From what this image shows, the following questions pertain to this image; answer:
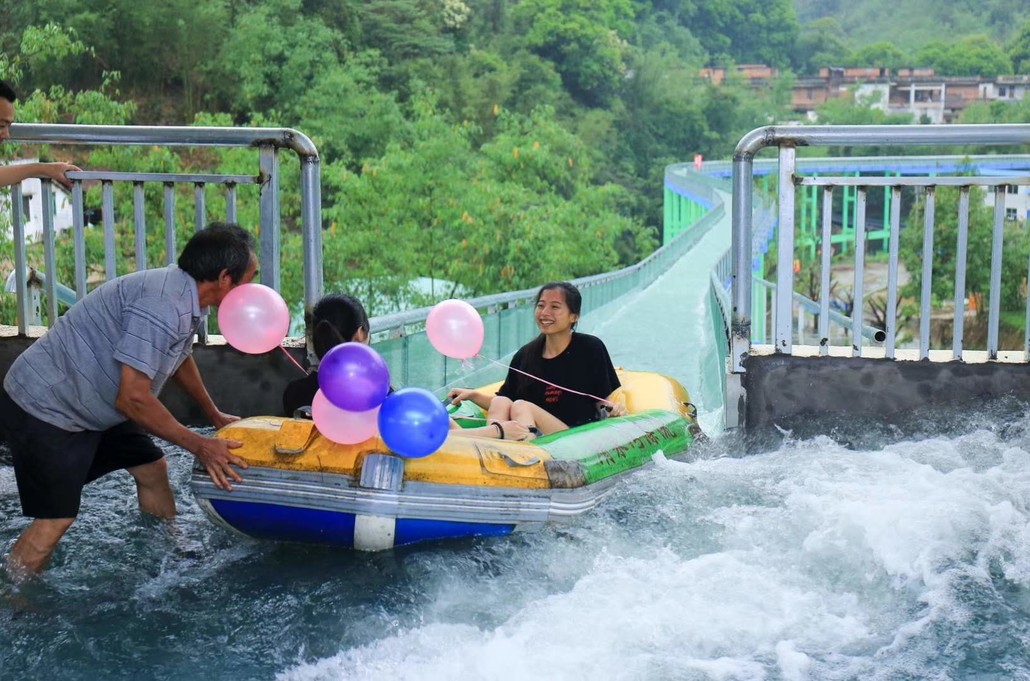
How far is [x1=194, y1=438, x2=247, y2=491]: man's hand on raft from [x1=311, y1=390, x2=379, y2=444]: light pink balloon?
345mm

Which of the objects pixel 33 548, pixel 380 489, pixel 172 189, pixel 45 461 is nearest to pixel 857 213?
pixel 380 489

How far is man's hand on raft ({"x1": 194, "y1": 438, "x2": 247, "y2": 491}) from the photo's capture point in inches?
158

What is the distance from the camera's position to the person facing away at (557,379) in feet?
17.3

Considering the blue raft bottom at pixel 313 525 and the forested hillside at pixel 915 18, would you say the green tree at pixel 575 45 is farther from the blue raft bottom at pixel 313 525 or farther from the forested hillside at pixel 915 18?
the blue raft bottom at pixel 313 525

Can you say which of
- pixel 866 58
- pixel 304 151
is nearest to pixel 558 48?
pixel 866 58

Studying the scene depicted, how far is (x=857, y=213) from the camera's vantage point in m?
5.04

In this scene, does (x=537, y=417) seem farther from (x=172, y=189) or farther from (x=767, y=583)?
(x=172, y=189)

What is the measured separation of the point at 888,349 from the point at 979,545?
4.04 feet

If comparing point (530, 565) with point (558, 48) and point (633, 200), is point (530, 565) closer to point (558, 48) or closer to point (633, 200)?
point (633, 200)

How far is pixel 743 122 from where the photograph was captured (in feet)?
270

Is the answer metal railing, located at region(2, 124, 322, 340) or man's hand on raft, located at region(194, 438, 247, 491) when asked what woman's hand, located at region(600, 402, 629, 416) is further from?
man's hand on raft, located at region(194, 438, 247, 491)

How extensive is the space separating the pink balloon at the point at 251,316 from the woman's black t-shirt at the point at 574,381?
5.30 feet

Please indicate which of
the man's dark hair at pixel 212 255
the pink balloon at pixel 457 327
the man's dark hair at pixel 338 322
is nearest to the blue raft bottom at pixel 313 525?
the man's dark hair at pixel 338 322

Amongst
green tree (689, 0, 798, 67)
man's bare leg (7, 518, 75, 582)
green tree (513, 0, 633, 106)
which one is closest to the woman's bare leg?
man's bare leg (7, 518, 75, 582)
